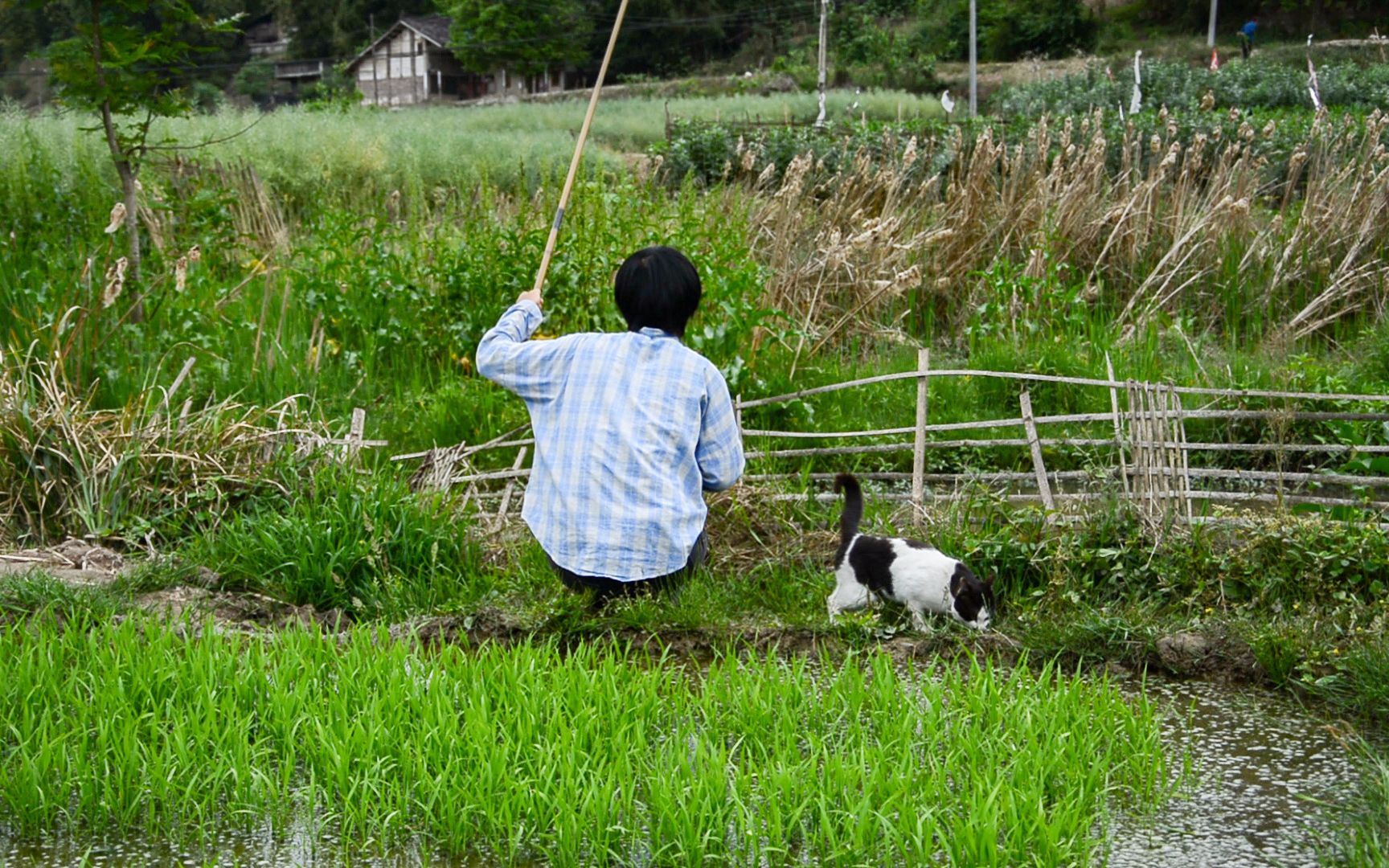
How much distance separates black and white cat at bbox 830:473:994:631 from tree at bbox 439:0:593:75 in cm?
4157

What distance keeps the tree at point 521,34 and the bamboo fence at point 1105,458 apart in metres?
40.0

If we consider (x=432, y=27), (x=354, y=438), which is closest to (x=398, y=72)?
(x=432, y=27)

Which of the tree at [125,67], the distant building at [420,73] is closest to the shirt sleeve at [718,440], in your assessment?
the tree at [125,67]

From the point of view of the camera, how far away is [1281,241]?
25.4 feet

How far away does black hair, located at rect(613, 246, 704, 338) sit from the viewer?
3916 mm

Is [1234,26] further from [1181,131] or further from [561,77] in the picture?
[1181,131]

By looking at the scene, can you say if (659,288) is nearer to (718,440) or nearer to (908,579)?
(718,440)

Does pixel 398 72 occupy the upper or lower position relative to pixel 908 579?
upper

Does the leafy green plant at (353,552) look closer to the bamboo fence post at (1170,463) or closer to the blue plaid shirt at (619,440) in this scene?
the blue plaid shirt at (619,440)

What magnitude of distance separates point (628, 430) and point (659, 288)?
0.40 m

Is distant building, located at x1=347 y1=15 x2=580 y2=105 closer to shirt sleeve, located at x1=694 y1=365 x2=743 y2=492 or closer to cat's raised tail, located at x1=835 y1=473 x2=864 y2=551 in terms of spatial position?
cat's raised tail, located at x1=835 y1=473 x2=864 y2=551

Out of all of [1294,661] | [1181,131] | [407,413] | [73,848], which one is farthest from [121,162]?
[1181,131]

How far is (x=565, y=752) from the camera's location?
10.2ft

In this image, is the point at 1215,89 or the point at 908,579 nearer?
the point at 908,579
